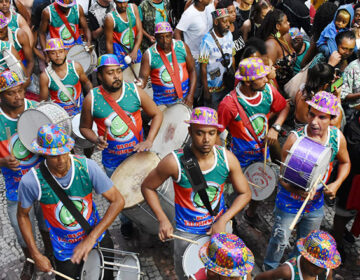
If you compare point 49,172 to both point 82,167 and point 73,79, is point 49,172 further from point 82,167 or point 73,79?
point 73,79

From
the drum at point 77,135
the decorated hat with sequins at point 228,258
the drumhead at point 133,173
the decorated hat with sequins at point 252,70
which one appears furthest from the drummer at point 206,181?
the drum at point 77,135

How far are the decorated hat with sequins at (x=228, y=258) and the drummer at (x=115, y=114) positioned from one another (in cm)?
208

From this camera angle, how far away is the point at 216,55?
627cm

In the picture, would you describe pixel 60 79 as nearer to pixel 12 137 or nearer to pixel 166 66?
pixel 166 66

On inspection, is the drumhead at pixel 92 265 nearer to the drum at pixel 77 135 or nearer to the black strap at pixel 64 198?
the black strap at pixel 64 198

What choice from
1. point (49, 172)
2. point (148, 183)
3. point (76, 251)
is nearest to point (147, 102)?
point (148, 183)

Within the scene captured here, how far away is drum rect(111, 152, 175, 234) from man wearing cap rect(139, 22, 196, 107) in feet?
5.46

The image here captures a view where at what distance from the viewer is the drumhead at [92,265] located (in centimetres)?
356

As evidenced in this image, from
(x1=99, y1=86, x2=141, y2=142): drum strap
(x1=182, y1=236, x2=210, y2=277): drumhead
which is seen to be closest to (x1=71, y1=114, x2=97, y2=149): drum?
(x1=99, y1=86, x2=141, y2=142): drum strap

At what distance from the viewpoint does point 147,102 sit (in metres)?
4.79

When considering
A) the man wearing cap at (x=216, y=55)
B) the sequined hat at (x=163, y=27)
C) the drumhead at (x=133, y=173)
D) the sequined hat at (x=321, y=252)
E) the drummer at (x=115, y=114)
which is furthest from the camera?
the man wearing cap at (x=216, y=55)

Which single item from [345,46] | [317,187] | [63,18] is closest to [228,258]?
[317,187]

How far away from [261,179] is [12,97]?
115 inches

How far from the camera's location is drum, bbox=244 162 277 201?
4.71 m
